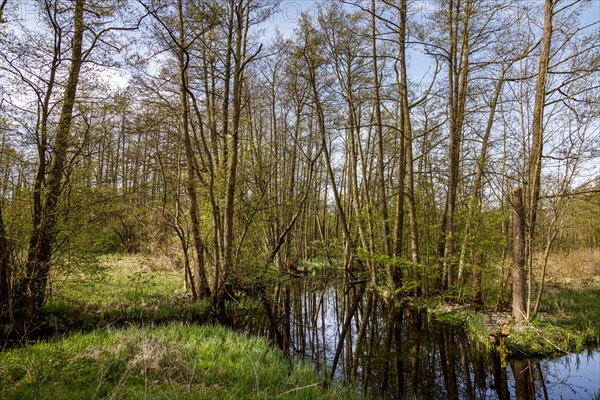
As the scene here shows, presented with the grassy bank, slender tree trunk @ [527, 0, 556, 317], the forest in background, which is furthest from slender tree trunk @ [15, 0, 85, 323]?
slender tree trunk @ [527, 0, 556, 317]

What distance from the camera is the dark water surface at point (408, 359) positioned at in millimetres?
5066

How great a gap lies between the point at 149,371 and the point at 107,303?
4.62 metres

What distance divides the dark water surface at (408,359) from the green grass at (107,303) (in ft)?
5.01

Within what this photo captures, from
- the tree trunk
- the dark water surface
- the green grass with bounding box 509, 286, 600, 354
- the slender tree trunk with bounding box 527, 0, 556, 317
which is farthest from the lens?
the tree trunk

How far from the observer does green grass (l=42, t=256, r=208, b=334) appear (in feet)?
22.7

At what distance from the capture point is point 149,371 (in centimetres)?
446

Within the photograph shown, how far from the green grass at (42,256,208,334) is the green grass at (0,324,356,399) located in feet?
4.35

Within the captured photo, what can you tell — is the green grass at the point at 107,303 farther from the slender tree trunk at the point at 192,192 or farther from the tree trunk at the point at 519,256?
the tree trunk at the point at 519,256

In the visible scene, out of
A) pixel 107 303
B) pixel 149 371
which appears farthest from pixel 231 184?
pixel 149 371

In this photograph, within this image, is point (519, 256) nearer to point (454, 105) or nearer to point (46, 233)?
point (454, 105)

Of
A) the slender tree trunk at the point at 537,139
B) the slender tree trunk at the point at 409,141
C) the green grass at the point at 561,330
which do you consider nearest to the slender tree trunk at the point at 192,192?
the slender tree trunk at the point at 409,141

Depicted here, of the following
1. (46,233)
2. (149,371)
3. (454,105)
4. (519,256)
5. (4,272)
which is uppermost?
(454,105)

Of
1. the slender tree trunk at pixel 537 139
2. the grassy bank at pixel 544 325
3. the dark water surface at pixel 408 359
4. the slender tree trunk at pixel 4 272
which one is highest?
the slender tree trunk at pixel 537 139

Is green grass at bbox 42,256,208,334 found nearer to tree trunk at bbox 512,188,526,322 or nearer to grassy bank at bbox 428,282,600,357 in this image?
grassy bank at bbox 428,282,600,357
